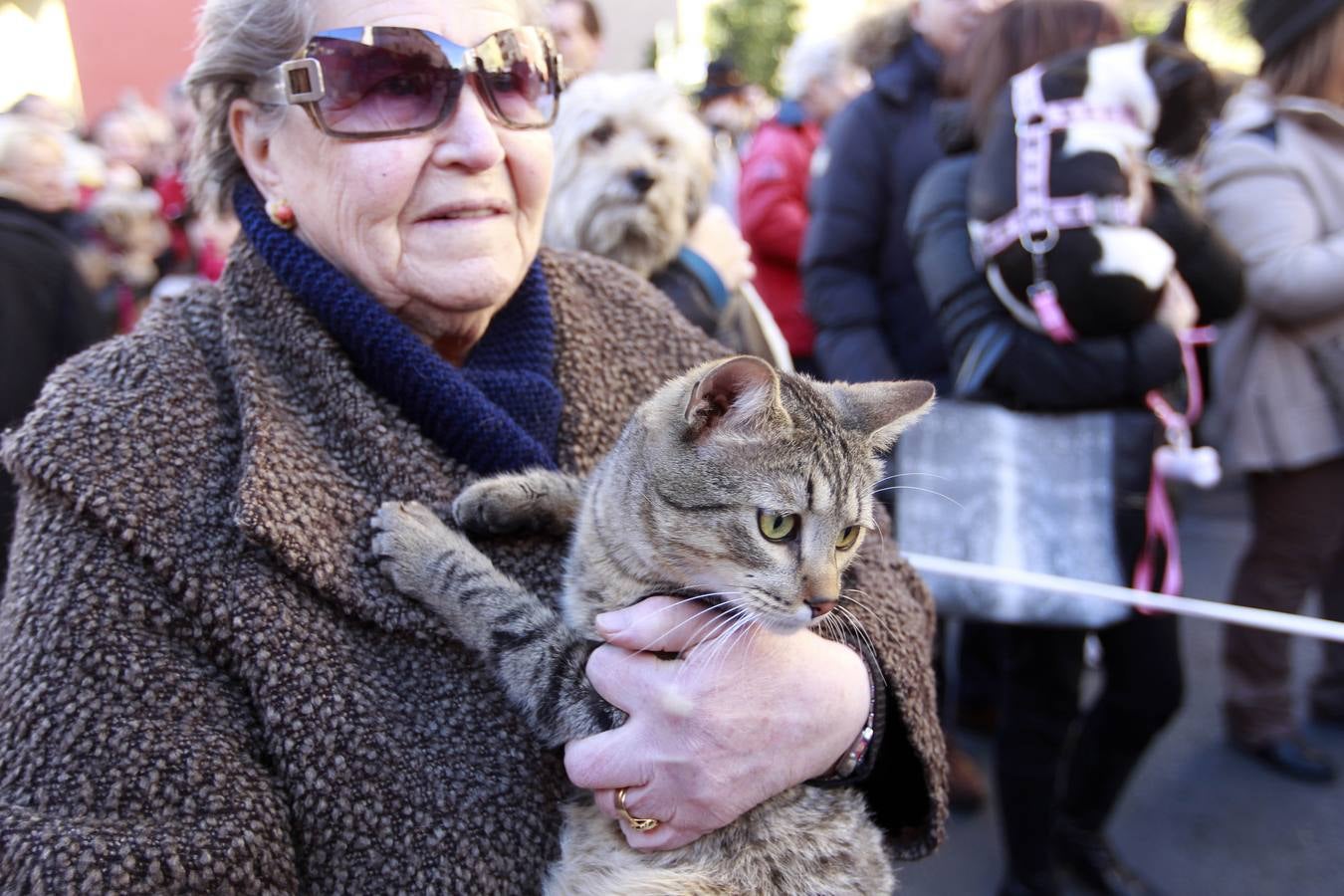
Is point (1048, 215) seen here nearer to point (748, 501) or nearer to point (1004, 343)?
point (1004, 343)

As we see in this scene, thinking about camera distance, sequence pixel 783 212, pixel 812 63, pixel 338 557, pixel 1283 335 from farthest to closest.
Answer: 1. pixel 812 63
2. pixel 783 212
3. pixel 1283 335
4. pixel 338 557

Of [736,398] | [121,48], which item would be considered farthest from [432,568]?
[121,48]

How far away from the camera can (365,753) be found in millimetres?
1396

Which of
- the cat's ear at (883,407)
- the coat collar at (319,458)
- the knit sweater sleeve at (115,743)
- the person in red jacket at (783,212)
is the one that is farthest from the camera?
the person in red jacket at (783,212)

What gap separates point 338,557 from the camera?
1.51m

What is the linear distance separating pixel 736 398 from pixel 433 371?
0.51 m

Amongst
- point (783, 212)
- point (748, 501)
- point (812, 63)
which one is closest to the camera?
point (748, 501)

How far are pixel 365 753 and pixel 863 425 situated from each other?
95cm

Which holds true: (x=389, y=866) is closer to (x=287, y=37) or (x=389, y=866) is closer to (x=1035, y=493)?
(x=287, y=37)

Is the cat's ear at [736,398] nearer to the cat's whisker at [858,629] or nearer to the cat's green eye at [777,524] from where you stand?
the cat's green eye at [777,524]

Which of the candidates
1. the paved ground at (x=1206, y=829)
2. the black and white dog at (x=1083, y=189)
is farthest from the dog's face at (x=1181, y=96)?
the paved ground at (x=1206, y=829)

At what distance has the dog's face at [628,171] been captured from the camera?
3215 mm

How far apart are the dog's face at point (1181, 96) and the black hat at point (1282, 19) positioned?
0.66m

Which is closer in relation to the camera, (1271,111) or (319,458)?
(319,458)
